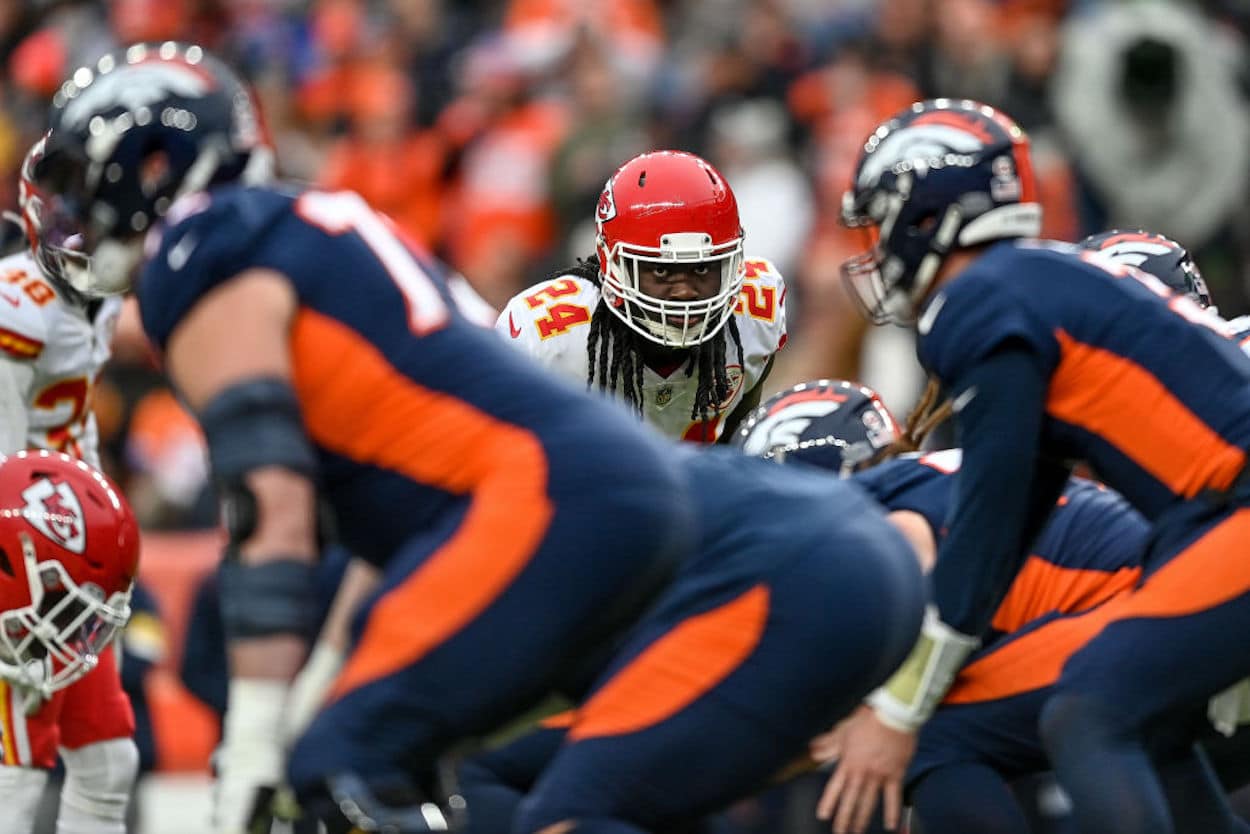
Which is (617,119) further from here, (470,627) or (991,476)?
(470,627)

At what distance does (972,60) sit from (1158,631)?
21.2 ft

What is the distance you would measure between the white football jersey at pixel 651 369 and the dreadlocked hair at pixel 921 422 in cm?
51

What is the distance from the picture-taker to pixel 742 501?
413cm

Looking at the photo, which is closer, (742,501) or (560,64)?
(742,501)

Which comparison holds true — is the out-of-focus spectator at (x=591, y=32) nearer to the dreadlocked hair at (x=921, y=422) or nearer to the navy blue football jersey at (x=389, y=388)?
the dreadlocked hair at (x=921, y=422)

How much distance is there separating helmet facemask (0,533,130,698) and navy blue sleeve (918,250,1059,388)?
80.2 inches

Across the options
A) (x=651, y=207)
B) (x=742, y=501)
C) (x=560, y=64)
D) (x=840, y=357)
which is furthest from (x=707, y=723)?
(x=560, y=64)

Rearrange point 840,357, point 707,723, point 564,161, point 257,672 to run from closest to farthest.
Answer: point 257,672
point 707,723
point 840,357
point 564,161

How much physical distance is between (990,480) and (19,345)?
103 inches

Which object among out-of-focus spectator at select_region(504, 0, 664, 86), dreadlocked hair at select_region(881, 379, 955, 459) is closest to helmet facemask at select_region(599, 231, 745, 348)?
dreadlocked hair at select_region(881, 379, 955, 459)

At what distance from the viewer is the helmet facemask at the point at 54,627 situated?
17.0 ft

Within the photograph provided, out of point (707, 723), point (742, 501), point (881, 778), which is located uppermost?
point (742, 501)

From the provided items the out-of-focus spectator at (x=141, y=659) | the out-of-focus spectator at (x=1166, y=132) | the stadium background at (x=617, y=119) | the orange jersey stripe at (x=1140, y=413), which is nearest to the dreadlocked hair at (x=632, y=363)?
the orange jersey stripe at (x=1140, y=413)

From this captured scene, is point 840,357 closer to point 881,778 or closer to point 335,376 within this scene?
point 881,778
